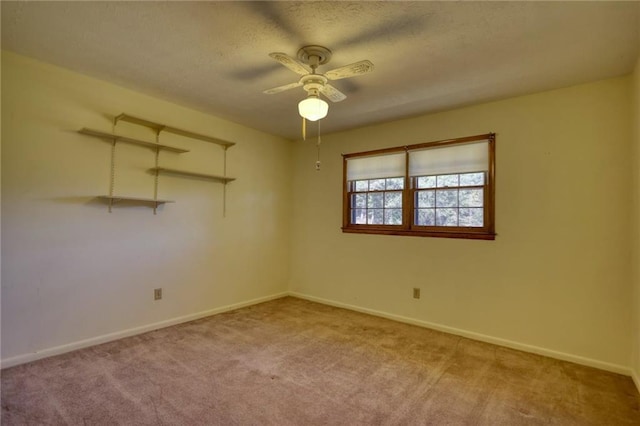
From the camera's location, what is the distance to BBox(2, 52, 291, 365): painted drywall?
258 centimetres

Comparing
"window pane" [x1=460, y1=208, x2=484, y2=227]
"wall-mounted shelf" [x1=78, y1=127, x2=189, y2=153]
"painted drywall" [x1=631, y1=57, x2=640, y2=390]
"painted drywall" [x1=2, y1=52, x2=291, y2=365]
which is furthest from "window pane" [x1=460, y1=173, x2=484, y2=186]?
Answer: "wall-mounted shelf" [x1=78, y1=127, x2=189, y2=153]

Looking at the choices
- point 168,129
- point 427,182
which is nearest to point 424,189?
point 427,182

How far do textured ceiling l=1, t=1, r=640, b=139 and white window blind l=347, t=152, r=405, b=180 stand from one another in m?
0.90

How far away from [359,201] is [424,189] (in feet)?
3.09

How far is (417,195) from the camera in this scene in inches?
150

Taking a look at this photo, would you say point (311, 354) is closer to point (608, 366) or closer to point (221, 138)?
point (608, 366)

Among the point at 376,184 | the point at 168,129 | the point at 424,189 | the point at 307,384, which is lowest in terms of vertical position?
the point at 307,384

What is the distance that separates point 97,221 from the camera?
3.01 meters

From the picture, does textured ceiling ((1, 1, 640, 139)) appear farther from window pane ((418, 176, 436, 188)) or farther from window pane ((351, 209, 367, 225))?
window pane ((351, 209, 367, 225))

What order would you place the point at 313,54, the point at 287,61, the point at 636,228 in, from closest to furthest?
the point at 287,61 → the point at 313,54 → the point at 636,228

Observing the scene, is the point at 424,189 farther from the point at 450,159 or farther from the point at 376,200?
the point at 376,200

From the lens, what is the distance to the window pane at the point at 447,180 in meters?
3.53

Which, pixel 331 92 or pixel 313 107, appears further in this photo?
pixel 331 92

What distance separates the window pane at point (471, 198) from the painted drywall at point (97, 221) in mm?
2748
